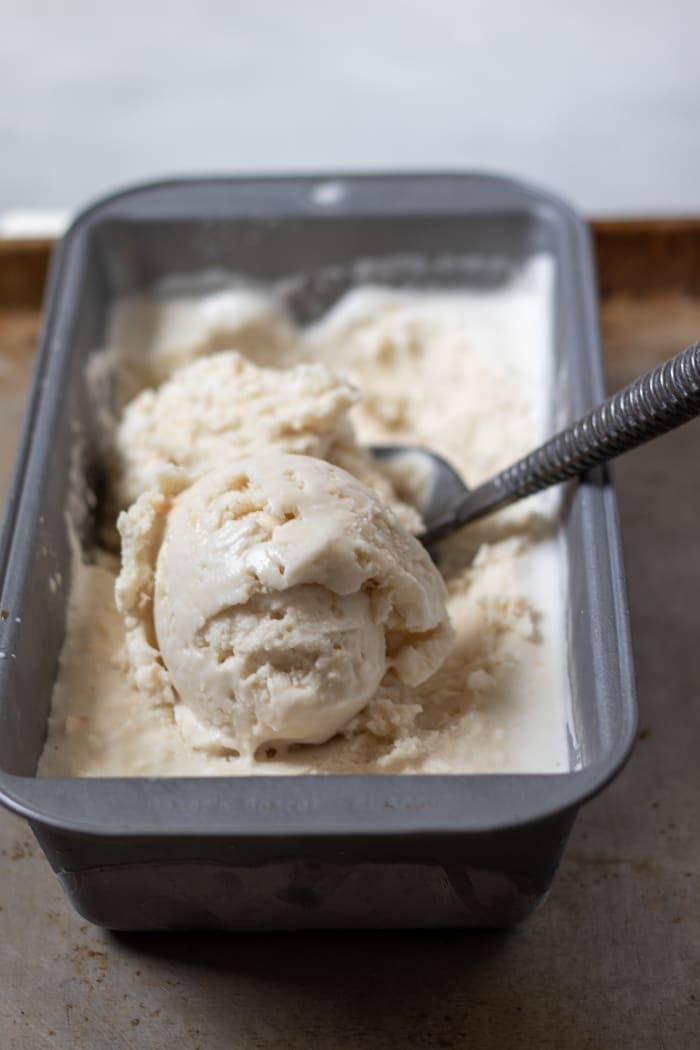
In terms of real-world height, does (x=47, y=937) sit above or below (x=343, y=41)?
below

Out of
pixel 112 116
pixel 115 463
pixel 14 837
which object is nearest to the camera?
pixel 14 837

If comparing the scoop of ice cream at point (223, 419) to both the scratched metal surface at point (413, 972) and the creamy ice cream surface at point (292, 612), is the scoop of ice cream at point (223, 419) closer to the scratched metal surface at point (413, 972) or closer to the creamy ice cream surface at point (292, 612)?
the creamy ice cream surface at point (292, 612)

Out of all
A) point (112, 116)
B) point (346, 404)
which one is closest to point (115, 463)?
point (346, 404)

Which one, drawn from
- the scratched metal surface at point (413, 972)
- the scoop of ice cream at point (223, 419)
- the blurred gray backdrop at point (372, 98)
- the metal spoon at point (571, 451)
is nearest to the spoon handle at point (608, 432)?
the metal spoon at point (571, 451)

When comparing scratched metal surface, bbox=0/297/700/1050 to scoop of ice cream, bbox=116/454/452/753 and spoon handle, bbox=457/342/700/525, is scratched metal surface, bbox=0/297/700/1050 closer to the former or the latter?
scoop of ice cream, bbox=116/454/452/753

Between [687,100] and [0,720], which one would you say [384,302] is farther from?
[687,100]

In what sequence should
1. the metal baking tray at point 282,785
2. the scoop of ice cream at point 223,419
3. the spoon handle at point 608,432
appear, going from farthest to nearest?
the scoop of ice cream at point 223,419
the spoon handle at point 608,432
the metal baking tray at point 282,785

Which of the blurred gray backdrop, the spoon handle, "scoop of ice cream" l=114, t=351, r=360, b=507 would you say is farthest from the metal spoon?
the blurred gray backdrop
